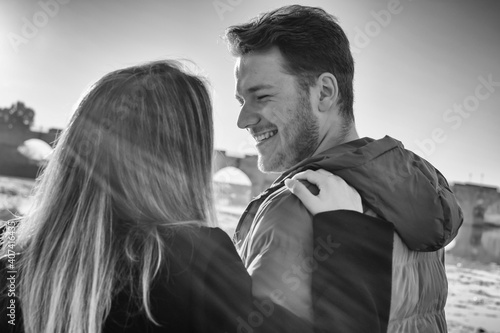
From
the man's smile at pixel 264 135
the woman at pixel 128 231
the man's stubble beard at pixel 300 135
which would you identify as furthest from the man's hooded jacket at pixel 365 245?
the man's smile at pixel 264 135

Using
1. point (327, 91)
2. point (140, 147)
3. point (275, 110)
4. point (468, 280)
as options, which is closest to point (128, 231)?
point (140, 147)

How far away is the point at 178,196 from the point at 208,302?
30 cm

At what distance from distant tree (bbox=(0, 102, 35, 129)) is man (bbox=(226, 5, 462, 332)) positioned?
34.0m

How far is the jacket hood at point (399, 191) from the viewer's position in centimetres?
149

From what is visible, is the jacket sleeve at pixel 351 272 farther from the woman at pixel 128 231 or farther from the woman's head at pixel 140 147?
the woman's head at pixel 140 147

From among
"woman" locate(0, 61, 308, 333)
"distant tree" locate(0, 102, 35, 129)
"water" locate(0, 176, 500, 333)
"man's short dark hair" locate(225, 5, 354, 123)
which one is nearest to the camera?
"woman" locate(0, 61, 308, 333)

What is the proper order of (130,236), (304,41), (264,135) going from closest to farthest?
(130,236), (304,41), (264,135)

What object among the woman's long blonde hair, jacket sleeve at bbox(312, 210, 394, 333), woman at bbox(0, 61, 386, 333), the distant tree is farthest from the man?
the distant tree

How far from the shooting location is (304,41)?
1.89m

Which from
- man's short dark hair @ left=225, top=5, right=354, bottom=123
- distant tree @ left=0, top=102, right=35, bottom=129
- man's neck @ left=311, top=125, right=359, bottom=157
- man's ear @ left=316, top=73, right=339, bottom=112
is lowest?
distant tree @ left=0, top=102, right=35, bottom=129

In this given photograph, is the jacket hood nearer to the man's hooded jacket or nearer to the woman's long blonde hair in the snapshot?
the man's hooded jacket

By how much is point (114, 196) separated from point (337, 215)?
0.62 m

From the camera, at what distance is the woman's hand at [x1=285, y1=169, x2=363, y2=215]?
1443 millimetres

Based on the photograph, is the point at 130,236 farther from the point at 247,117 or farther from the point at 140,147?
the point at 247,117
